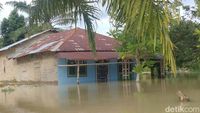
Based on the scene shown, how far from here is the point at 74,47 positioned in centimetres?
3011

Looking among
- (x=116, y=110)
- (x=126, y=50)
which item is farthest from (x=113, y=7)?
(x=126, y=50)

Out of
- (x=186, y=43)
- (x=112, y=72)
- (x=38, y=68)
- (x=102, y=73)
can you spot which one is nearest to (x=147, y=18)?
(x=186, y=43)

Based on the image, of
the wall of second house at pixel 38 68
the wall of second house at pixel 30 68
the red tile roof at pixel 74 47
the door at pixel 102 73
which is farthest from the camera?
the door at pixel 102 73

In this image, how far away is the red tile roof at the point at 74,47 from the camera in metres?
29.0

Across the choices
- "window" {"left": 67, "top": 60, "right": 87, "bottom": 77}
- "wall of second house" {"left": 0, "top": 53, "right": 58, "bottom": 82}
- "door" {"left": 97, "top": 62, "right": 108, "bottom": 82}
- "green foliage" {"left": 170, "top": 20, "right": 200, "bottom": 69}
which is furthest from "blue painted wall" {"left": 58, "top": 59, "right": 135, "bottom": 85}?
"green foliage" {"left": 170, "top": 20, "right": 200, "bottom": 69}

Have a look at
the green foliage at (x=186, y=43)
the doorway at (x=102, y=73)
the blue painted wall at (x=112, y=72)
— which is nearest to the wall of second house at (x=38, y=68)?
the doorway at (x=102, y=73)

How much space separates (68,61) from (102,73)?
3376 mm

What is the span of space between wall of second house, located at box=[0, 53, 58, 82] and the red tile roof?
0.88 metres

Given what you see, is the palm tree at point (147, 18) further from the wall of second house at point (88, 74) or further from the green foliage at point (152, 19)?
the wall of second house at point (88, 74)

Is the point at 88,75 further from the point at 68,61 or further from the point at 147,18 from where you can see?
the point at 147,18

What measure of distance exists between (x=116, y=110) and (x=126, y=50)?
16.0m

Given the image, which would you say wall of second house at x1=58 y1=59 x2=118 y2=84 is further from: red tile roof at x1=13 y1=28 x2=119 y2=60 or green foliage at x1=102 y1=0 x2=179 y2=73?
green foliage at x1=102 y1=0 x2=179 y2=73

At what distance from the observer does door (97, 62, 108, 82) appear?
106 ft

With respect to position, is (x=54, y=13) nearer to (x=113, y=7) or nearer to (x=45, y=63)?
(x=113, y=7)
